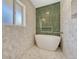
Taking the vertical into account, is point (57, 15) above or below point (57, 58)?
above

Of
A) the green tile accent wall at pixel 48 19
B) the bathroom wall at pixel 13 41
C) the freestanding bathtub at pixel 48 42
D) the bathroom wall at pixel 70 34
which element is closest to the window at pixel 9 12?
the bathroom wall at pixel 13 41

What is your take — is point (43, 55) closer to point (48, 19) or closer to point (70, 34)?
point (70, 34)

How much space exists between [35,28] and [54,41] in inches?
55.0

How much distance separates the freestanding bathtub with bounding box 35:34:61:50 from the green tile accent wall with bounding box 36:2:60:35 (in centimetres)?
75

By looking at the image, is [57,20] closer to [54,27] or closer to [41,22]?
[54,27]

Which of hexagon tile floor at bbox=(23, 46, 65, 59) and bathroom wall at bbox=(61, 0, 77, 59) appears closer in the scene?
bathroom wall at bbox=(61, 0, 77, 59)

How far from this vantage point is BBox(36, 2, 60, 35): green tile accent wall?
3951 mm

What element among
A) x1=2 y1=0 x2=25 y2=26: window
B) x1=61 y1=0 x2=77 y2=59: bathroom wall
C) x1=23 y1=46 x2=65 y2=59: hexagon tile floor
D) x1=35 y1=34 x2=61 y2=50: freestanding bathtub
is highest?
x1=2 y1=0 x2=25 y2=26: window

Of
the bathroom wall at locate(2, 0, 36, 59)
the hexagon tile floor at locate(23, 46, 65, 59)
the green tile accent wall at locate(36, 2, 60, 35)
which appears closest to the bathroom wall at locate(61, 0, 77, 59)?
the hexagon tile floor at locate(23, 46, 65, 59)

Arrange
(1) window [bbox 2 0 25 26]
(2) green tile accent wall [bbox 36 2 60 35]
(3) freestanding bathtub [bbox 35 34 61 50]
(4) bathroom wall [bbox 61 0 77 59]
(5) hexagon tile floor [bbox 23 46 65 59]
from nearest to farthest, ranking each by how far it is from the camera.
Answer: (4) bathroom wall [bbox 61 0 77 59] < (1) window [bbox 2 0 25 26] < (5) hexagon tile floor [bbox 23 46 65 59] < (3) freestanding bathtub [bbox 35 34 61 50] < (2) green tile accent wall [bbox 36 2 60 35]

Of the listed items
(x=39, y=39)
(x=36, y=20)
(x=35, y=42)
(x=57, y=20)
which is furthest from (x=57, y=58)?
(x=36, y=20)

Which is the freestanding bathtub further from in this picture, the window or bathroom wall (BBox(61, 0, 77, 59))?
the window

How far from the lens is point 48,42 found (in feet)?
10.6

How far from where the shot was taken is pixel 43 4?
4.03 metres
